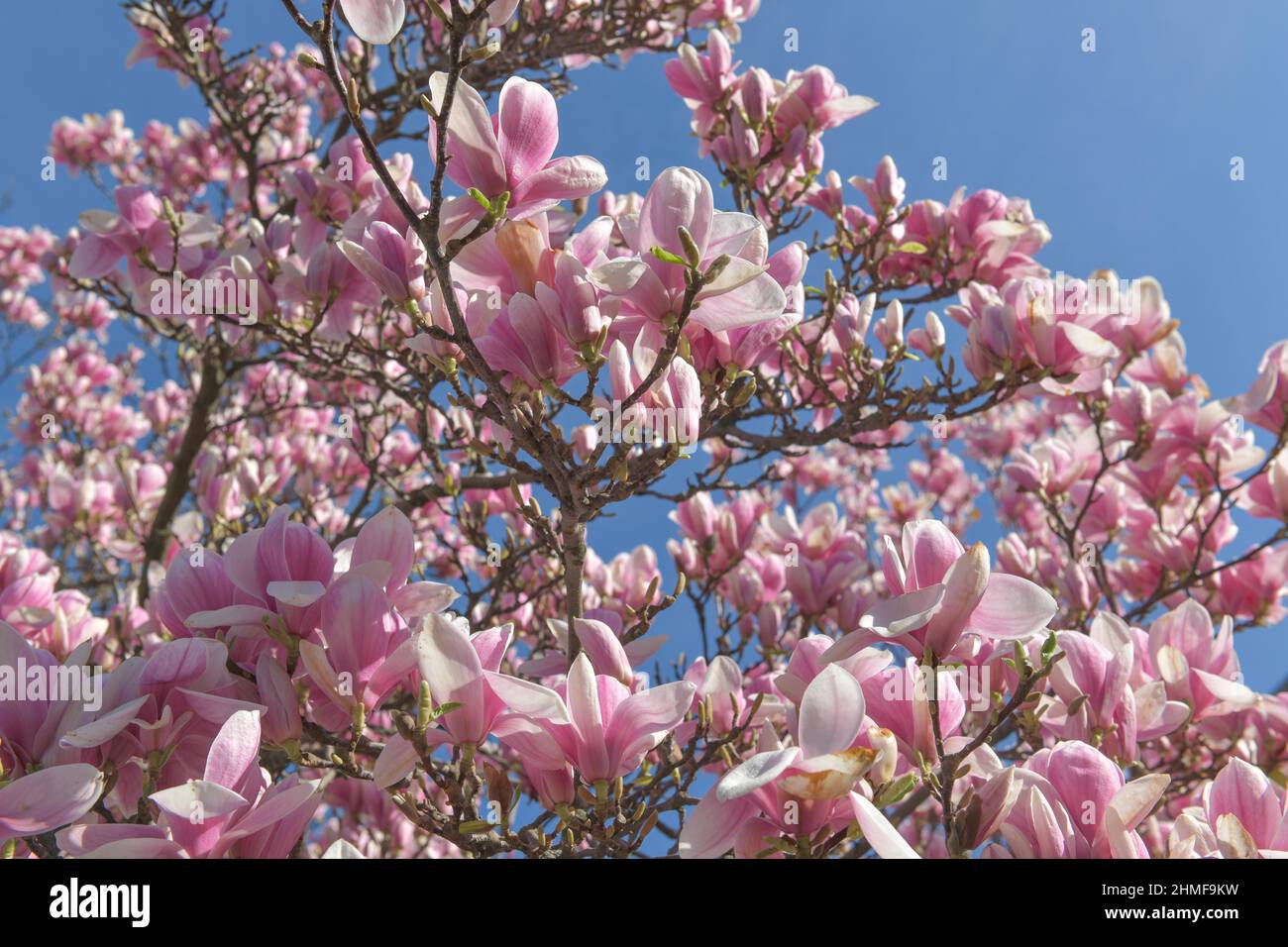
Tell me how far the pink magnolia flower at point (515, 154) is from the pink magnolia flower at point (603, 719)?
78 centimetres

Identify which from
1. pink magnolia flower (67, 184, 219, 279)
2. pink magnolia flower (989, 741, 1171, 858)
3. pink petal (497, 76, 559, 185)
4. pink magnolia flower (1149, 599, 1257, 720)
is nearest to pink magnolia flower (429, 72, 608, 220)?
pink petal (497, 76, 559, 185)

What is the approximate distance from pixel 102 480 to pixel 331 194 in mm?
2597

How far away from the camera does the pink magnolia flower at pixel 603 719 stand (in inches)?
49.3

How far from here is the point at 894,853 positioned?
100 centimetres

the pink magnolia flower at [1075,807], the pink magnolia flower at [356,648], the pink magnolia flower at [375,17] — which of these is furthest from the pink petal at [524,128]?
the pink magnolia flower at [1075,807]

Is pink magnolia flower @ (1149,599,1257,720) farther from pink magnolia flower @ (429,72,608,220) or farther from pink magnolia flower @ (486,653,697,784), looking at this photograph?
pink magnolia flower @ (429,72,608,220)

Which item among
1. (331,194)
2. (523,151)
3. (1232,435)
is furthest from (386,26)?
(1232,435)

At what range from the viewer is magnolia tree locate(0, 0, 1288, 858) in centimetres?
122

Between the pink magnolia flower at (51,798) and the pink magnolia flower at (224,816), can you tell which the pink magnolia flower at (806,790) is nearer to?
the pink magnolia flower at (224,816)

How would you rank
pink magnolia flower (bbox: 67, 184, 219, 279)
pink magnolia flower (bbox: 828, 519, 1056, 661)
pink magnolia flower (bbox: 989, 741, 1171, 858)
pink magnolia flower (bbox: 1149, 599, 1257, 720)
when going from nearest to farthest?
pink magnolia flower (bbox: 989, 741, 1171, 858) → pink magnolia flower (bbox: 828, 519, 1056, 661) → pink magnolia flower (bbox: 1149, 599, 1257, 720) → pink magnolia flower (bbox: 67, 184, 219, 279)

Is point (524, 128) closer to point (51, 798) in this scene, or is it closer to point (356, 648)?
point (356, 648)

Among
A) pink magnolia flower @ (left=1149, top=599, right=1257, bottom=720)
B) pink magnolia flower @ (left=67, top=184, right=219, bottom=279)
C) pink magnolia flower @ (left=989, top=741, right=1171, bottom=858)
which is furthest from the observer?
pink magnolia flower @ (left=67, top=184, right=219, bottom=279)

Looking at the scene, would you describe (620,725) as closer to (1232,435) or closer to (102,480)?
(1232,435)
